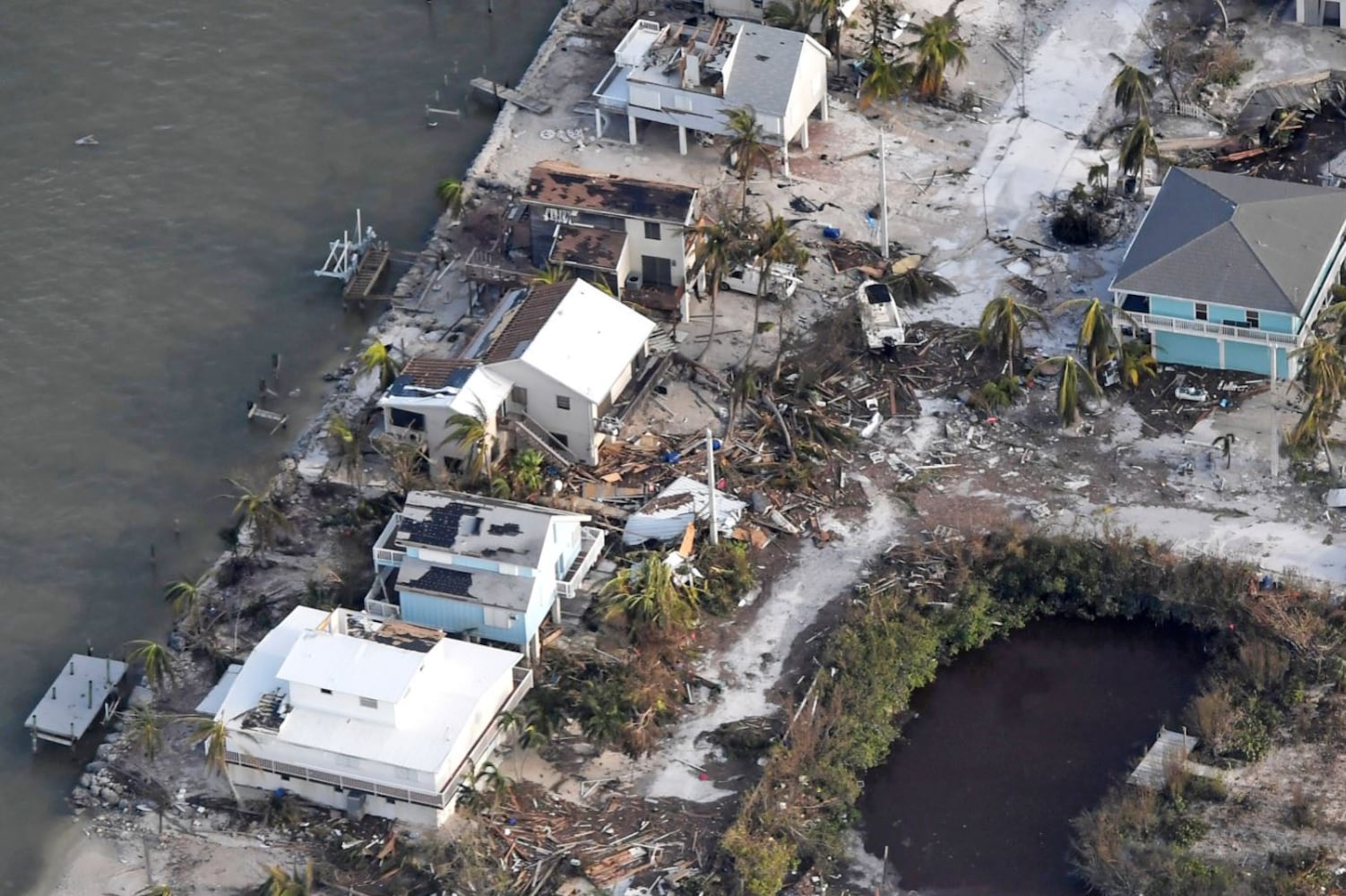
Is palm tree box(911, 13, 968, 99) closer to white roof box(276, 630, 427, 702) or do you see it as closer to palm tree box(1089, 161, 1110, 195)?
palm tree box(1089, 161, 1110, 195)

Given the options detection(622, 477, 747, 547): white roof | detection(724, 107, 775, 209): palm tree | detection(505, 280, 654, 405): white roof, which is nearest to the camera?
detection(622, 477, 747, 547): white roof

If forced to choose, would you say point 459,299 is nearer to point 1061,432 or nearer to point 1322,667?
point 1061,432

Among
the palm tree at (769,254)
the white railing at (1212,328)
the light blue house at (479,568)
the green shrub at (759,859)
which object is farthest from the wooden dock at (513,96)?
the green shrub at (759,859)

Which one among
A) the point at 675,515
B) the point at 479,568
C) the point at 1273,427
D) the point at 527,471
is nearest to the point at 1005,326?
the point at 1273,427

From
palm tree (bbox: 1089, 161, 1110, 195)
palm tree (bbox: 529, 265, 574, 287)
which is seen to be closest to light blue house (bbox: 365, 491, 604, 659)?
palm tree (bbox: 529, 265, 574, 287)

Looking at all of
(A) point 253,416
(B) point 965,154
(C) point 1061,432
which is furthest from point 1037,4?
(A) point 253,416

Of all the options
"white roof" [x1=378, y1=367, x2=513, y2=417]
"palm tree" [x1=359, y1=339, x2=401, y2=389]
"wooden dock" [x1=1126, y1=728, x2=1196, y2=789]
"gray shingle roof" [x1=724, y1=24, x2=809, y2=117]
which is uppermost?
"gray shingle roof" [x1=724, y1=24, x2=809, y2=117]
